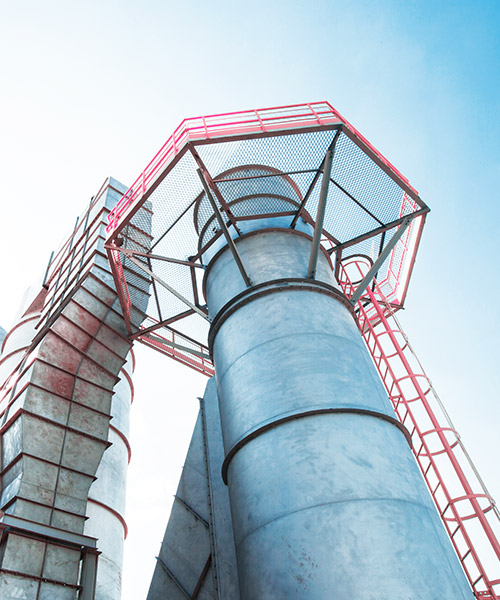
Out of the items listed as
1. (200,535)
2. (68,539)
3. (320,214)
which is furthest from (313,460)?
(200,535)

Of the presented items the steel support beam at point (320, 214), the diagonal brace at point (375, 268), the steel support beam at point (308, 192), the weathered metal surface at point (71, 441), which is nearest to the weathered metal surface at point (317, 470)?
the steel support beam at point (320, 214)

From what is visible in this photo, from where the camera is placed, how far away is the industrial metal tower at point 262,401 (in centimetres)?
468

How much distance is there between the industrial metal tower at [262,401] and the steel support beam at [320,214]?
29mm

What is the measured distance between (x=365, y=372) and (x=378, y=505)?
6.01ft

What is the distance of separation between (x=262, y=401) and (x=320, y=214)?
9.16ft

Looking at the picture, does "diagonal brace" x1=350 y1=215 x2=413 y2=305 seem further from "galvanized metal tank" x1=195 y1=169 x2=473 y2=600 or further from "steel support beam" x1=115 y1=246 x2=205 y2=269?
"steel support beam" x1=115 y1=246 x2=205 y2=269

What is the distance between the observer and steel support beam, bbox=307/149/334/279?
6.68m

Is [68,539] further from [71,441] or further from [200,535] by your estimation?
[200,535]

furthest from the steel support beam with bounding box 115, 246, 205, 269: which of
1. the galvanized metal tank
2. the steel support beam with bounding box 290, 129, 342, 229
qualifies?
the galvanized metal tank

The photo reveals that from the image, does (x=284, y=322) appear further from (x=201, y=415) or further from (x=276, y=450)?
(x=201, y=415)

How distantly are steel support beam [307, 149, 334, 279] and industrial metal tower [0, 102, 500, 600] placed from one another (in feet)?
0.10

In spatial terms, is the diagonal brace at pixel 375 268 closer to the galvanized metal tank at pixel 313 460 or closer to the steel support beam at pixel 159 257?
the galvanized metal tank at pixel 313 460

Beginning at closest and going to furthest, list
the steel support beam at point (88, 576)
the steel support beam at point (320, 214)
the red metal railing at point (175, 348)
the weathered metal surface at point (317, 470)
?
the weathered metal surface at point (317, 470) < the steel support beam at point (88, 576) < the steel support beam at point (320, 214) < the red metal railing at point (175, 348)

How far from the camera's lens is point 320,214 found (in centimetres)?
677
